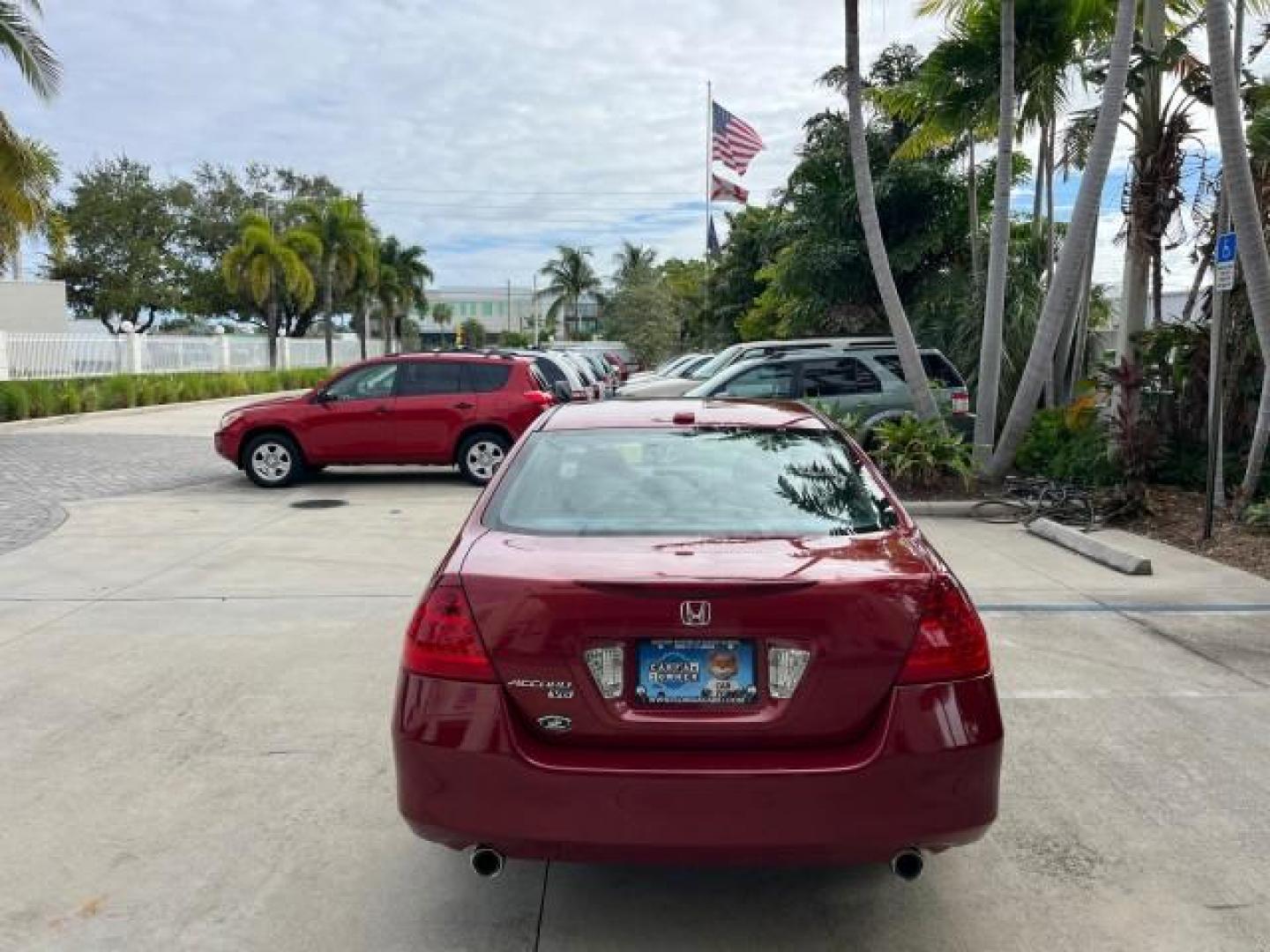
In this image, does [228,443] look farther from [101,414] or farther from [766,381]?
[101,414]

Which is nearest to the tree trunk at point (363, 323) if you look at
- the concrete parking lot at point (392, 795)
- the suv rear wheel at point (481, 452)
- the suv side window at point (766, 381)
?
the suv rear wheel at point (481, 452)

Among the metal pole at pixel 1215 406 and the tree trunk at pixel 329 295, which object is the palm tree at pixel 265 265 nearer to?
the tree trunk at pixel 329 295

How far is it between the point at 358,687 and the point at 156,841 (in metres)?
1.72

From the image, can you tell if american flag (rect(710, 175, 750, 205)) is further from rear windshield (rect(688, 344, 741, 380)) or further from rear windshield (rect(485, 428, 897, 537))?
rear windshield (rect(485, 428, 897, 537))

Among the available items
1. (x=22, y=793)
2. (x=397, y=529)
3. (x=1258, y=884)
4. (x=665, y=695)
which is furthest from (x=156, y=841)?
(x=397, y=529)

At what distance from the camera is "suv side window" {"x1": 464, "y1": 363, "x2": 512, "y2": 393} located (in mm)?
13258

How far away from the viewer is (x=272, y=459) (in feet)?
43.2

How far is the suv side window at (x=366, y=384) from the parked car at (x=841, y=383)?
151 inches

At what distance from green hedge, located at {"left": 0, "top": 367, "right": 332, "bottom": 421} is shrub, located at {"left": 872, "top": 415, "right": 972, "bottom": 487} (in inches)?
676

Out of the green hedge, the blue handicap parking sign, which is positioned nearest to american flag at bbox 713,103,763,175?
the green hedge

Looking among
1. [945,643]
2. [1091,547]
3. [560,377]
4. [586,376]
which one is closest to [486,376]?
[560,377]

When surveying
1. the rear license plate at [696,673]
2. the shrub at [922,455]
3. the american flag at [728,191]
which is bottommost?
the shrub at [922,455]

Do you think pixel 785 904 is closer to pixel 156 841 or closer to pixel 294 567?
pixel 156 841

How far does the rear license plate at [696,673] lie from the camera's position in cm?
297
